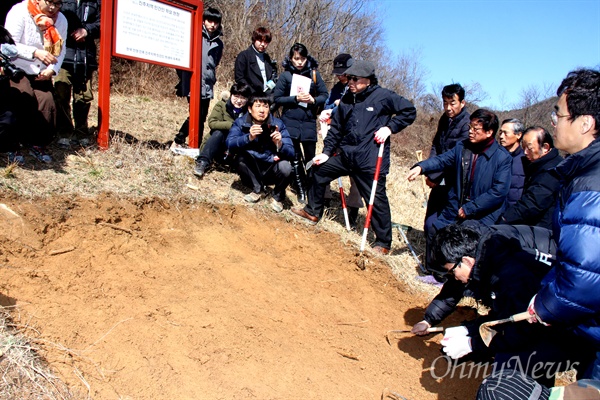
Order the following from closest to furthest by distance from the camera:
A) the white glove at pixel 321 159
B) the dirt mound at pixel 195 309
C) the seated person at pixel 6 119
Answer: the dirt mound at pixel 195 309, the seated person at pixel 6 119, the white glove at pixel 321 159

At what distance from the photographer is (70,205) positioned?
15.3 ft

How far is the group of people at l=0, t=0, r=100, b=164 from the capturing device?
4.84 m

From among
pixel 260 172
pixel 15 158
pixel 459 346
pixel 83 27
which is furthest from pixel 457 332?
pixel 83 27

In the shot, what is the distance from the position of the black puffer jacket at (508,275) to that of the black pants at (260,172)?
10.2 feet

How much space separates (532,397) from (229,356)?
206 cm

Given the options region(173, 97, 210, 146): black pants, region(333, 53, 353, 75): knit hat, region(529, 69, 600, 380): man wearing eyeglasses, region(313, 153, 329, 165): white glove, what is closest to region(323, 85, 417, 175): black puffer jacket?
region(313, 153, 329, 165): white glove

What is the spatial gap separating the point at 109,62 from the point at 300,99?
250 centimetres

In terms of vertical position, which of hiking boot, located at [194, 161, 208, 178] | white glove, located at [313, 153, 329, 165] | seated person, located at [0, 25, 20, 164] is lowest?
hiking boot, located at [194, 161, 208, 178]

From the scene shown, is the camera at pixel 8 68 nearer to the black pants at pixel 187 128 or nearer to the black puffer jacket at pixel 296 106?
the black pants at pixel 187 128

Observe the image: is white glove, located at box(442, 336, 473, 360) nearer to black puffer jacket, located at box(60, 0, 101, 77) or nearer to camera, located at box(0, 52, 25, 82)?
camera, located at box(0, 52, 25, 82)

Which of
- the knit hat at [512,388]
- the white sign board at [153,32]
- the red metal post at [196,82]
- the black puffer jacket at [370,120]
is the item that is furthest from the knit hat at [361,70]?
the knit hat at [512,388]

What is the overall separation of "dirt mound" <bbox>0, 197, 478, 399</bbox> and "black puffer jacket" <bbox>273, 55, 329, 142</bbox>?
70.2 inches

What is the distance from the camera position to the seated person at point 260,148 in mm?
6051

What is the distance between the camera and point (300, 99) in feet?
21.9
